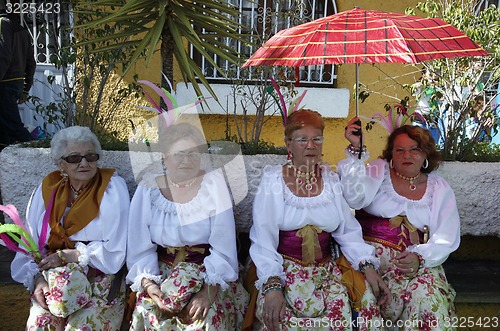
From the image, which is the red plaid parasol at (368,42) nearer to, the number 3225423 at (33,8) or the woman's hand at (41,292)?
the woman's hand at (41,292)

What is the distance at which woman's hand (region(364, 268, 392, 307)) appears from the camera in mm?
2966

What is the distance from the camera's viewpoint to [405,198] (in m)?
3.25

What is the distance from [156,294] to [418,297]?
4.72 feet

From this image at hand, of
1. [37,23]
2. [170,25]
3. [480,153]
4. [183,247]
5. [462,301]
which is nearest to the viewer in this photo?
[183,247]

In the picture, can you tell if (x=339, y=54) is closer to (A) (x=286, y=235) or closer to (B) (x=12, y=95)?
(A) (x=286, y=235)

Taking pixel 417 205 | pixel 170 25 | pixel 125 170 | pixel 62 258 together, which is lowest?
pixel 62 258

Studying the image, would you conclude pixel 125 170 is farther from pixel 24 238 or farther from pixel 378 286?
pixel 378 286

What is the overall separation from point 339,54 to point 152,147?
5.54 feet

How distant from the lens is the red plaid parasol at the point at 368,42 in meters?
2.51

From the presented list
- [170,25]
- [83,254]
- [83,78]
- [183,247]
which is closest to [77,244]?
[83,254]

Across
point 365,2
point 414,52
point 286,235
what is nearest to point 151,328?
point 286,235

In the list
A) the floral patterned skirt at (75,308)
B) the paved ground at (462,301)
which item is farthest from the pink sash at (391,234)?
the floral patterned skirt at (75,308)

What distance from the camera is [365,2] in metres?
6.19

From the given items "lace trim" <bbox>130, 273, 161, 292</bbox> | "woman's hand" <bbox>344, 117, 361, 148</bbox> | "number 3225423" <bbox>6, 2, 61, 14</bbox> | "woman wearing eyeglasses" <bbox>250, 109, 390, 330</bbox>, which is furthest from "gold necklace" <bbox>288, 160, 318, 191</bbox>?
"number 3225423" <bbox>6, 2, 61, 14</bbox>
